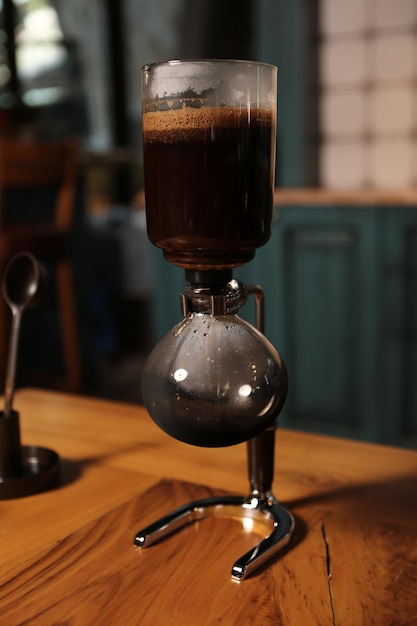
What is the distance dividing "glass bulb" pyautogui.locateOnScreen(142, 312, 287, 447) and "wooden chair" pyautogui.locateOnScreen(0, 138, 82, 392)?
2.13 metres

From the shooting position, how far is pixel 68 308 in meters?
3.05

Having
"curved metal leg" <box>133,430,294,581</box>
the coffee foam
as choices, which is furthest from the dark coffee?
"curved metal leg" <box>133,430,294,581</box>

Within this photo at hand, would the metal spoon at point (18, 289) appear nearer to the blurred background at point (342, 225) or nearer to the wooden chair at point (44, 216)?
the blurred background at point (342, 225)

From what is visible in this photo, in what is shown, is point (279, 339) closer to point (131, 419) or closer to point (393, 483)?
point (131, 419)

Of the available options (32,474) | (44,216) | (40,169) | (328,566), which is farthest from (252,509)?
(44,216)

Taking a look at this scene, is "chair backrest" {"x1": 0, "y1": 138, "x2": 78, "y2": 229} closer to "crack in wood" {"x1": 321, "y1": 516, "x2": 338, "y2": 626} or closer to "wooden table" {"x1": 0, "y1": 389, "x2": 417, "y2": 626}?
"wooden table" {"x1": 0, "y1": 389, "x2": 417, "y2": 626}

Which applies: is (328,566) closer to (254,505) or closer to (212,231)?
(254,505)

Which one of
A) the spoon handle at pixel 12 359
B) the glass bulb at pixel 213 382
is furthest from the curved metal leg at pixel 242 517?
the spoon handle at pixel 12 359

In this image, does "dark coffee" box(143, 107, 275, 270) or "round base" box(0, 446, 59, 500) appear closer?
"dark coffee" box(143, 107, 275, 270)

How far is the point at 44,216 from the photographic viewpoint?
3.30 meters

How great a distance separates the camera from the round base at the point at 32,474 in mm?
885

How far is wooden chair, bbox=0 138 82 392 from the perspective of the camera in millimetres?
2775

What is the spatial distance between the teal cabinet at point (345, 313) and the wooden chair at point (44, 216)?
57cm

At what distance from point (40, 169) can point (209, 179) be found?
7.68 ft
